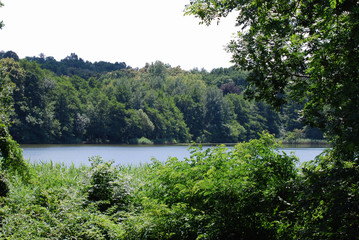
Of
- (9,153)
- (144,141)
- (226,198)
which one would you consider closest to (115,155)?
(9,153)

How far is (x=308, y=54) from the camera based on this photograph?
4.39 meters

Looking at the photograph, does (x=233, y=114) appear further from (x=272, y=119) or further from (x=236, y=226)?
(x=236, y=226)

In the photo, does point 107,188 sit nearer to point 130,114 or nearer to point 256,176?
point 256,176

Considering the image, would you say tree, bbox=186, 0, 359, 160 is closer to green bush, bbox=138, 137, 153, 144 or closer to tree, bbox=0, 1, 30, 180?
tree, bbox=0, 1, 30, 180

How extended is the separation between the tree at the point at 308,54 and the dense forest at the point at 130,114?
1681 inches

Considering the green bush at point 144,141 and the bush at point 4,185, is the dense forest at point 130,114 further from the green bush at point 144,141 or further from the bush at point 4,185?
the bush at point 4,185

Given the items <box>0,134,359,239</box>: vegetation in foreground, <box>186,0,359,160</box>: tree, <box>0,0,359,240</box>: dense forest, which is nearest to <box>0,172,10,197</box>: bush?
<box>0,0,359,240</box>: dense forest

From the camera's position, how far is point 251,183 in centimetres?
513

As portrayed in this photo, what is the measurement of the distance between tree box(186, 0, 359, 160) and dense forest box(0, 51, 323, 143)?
42691 mm

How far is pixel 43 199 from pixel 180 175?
8.93 ft

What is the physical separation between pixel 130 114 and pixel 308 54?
59.3m

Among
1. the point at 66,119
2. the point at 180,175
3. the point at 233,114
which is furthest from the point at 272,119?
the point at 180,175

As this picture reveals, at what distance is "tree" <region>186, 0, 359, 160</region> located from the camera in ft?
10.6

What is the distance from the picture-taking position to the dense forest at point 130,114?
53.1 metres
